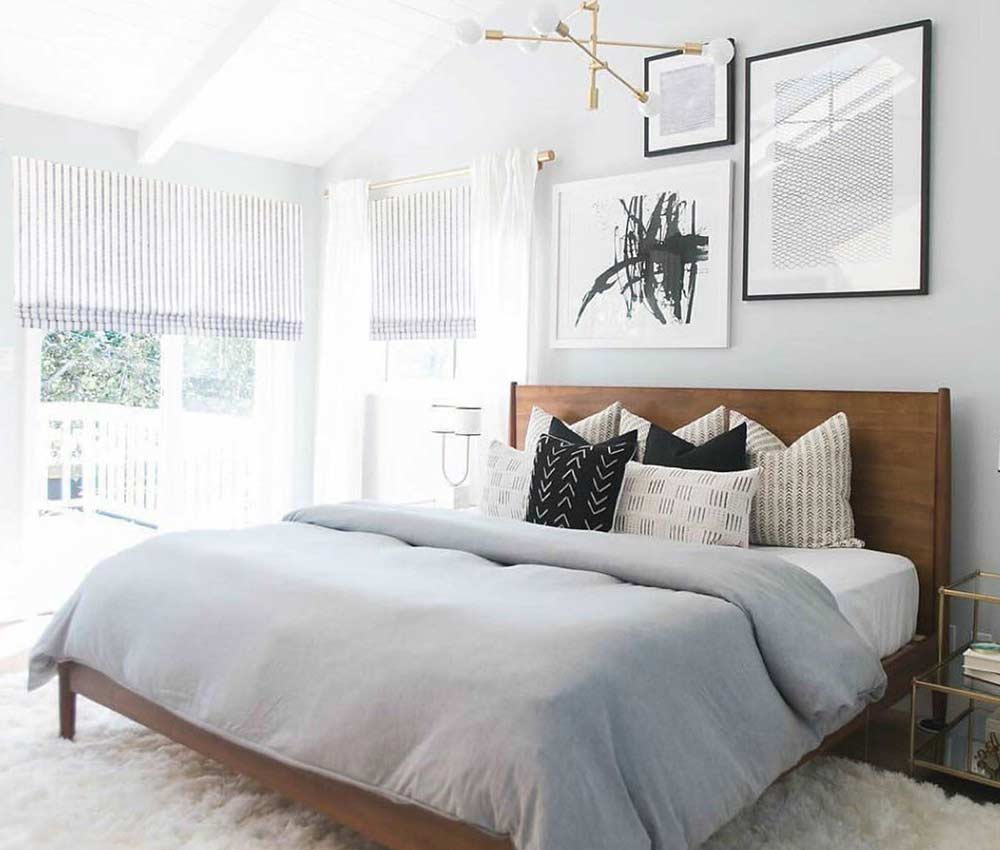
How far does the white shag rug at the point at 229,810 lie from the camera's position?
2.35 meters

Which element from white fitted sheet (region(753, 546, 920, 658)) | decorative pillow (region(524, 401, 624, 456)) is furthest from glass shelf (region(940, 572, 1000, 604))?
decorative pillow (region(524, 401, 624, 456))

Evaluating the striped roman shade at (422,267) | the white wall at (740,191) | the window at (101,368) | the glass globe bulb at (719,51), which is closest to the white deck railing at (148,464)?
the window at (101,368)

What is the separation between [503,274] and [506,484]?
3.92 ft

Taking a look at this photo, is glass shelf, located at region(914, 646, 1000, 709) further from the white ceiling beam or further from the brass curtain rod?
the white ceiling beam

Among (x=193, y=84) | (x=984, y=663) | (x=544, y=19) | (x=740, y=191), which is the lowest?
(x=984, y=663)

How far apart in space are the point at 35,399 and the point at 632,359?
2.60 m

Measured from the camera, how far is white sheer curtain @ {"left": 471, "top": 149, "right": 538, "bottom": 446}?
4.43m

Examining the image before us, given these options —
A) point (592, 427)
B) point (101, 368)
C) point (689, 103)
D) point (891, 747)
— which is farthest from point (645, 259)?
point (101, 368)

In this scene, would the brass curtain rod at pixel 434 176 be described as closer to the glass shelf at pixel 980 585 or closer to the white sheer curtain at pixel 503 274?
the white sheer curtain at pixel 503 274

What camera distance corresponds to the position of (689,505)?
125 inches

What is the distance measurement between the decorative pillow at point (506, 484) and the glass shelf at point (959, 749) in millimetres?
1445

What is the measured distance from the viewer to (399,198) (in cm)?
504

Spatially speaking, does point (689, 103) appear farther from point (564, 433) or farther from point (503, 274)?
point (564, 433)

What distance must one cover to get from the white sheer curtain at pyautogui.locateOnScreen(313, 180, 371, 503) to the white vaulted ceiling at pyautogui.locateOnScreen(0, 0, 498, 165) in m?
0.45
